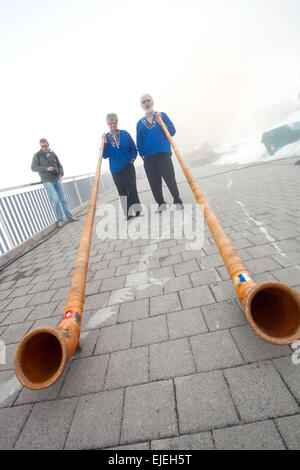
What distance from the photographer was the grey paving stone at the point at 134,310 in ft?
7.07

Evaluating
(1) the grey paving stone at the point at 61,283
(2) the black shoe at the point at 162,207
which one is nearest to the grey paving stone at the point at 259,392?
(1) the grey paving stone at the point at 61,283

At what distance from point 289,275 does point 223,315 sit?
2.65ft

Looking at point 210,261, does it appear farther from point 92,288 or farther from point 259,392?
point 259,392

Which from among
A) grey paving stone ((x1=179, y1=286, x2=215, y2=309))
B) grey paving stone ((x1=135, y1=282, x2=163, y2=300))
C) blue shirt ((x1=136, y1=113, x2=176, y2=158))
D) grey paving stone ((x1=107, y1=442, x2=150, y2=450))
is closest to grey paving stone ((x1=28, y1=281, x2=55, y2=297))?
grey paving stone ((x1=135, y1=282, x2=163, y2=300))

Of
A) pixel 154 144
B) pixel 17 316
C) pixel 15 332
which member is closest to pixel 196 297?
pixel 15 332

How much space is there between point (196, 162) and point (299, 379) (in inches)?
899

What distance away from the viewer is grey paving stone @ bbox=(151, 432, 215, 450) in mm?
1122

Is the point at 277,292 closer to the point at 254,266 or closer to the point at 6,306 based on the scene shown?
the point at 254,266

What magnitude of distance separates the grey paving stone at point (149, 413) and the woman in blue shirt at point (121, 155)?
4399 millimetres

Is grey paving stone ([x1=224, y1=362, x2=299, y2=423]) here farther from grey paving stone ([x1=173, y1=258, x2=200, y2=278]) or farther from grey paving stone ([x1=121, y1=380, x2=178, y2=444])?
grey paving stone ([x1=173, y1=258, x2=200, y2=278])

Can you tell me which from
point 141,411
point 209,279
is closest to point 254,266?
point 209,279

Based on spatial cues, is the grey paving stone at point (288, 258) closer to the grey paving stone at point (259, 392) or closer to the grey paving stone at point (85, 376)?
the grey paving stone at point (259, 392)

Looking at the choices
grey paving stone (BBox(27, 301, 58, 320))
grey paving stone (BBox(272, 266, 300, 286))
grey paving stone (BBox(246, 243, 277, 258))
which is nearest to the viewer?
grey paving stone (BBox(272, 266, 300, 286))

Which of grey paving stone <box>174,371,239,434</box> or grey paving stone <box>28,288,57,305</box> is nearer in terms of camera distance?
grey paving stone <box>174,371,239,434</box>
